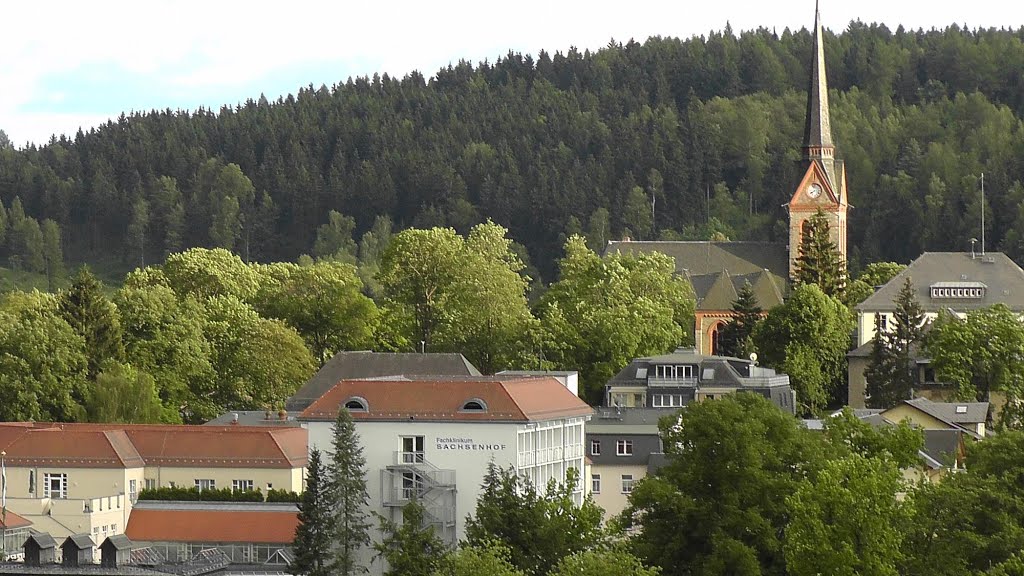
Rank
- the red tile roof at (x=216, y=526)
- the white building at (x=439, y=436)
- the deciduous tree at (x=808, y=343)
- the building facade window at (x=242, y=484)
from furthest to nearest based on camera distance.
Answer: the deciduous tree at (x=808, y=343) < the building facade window at (x=242, y=484) < the red tile roof at (x=216, y=526) < the white building at (x=439, y=436)

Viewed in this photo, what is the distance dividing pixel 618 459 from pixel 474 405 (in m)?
14.3

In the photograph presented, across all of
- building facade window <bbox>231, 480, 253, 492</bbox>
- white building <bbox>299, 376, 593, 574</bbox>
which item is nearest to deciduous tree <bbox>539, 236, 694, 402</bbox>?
building facade window <bbox>231, 480, 253, 492</bbox>

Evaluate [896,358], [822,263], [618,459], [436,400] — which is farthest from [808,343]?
[436,400]

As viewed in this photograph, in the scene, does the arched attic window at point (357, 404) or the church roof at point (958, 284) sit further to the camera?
the church roof at point (958, 284)

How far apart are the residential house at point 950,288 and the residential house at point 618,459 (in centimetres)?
3153

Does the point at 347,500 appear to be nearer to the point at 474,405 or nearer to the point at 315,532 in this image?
the point at 315,532

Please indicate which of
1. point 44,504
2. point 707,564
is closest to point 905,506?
point 707,564

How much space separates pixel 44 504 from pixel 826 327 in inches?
1915

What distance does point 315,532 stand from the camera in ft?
254

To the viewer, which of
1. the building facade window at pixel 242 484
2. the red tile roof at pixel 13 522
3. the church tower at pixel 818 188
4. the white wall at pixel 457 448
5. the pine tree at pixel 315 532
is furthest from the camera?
the church tower at pixel 818 188

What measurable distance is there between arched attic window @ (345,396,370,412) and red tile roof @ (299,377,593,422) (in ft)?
0.36

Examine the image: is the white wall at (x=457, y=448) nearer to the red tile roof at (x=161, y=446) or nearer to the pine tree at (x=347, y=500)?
the pine tree at (x=347, y=500)

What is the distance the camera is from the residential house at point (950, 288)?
129250 millimetres

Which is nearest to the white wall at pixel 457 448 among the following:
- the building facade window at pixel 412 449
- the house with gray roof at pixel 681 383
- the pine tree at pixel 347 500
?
the building facade window at pixel 412 449
